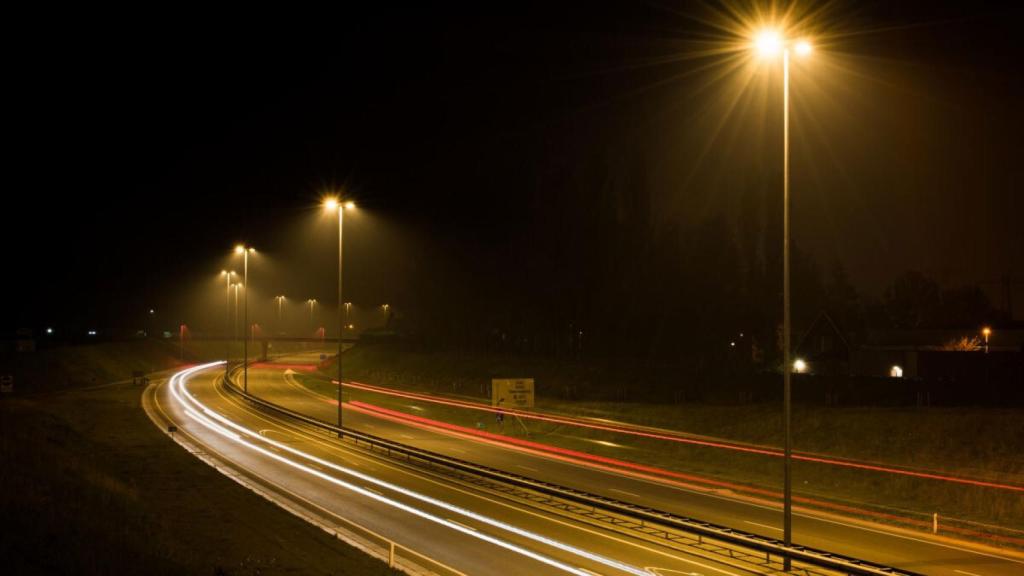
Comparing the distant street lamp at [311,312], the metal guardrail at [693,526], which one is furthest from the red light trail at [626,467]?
the distant street lamp at [311,312]

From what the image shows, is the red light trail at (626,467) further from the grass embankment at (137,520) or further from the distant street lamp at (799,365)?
the distant street lamp at (799,365)

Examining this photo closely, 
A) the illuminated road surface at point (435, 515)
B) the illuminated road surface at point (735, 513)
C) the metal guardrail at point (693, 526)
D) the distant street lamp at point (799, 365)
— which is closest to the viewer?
the metal guardrail at point (693, 526)

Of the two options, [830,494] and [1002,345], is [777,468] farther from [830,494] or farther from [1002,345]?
[1002,345]

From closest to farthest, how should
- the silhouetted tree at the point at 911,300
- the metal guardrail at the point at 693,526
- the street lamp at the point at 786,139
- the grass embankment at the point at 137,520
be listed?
the grass embankment at the point at 137,520, the metal guardrail at the point at 693,526, the street lamp at the point at 786,139, the silhouetted tree at the point at 911,300

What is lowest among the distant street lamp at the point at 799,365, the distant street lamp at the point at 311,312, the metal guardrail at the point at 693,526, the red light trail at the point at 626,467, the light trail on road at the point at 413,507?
the red light trail at the point at 626,467

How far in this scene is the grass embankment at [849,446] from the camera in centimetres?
2678

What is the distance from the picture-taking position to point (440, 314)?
3669 inches

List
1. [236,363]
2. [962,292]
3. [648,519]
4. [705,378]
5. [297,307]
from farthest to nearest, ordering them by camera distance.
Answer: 1. [297,307]
2. [962,292]
3. [236,363]
4. [705,378]
5. [648,519]

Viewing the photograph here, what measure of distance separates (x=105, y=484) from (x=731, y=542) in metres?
16.7

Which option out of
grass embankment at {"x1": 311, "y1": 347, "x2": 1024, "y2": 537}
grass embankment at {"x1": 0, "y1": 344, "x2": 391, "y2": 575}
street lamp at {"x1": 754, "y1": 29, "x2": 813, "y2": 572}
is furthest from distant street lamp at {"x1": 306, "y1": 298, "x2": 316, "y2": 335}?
street lamp at {"x1": 754, "y1": 29, "x2": 813, "y2": 572}

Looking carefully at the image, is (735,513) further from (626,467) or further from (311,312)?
(311,312)

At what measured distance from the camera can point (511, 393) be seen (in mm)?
43844

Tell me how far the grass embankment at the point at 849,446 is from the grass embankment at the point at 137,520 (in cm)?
1821

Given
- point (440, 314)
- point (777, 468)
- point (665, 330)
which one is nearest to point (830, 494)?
point (777, 468)
